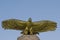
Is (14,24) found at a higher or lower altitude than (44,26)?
higher

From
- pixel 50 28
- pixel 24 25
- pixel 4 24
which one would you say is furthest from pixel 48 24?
pixel 4 24

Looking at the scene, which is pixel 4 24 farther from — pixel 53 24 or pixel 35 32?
pixel 53 24

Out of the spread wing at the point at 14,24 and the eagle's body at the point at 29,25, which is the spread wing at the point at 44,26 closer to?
the eagle's body at the point at 29,25

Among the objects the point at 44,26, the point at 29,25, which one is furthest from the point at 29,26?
the point at 44,26

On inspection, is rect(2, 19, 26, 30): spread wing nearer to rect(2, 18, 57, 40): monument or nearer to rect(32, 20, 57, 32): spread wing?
rect(2, 18, 57, 40): monument

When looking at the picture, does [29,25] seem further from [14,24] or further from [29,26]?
[14,24]

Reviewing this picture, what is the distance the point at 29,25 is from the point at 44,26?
83 cm

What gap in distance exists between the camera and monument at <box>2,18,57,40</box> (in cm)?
1394

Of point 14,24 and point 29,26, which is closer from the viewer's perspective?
point 29,26

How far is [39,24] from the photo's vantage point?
14.1 meters

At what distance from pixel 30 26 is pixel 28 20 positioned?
0.33 m

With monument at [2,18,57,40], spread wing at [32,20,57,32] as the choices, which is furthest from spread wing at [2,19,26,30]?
spread wing at [32,20,57,32]

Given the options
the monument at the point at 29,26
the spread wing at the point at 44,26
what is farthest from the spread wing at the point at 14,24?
the spread wing at the point at 44,26

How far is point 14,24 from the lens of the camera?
14250mm
